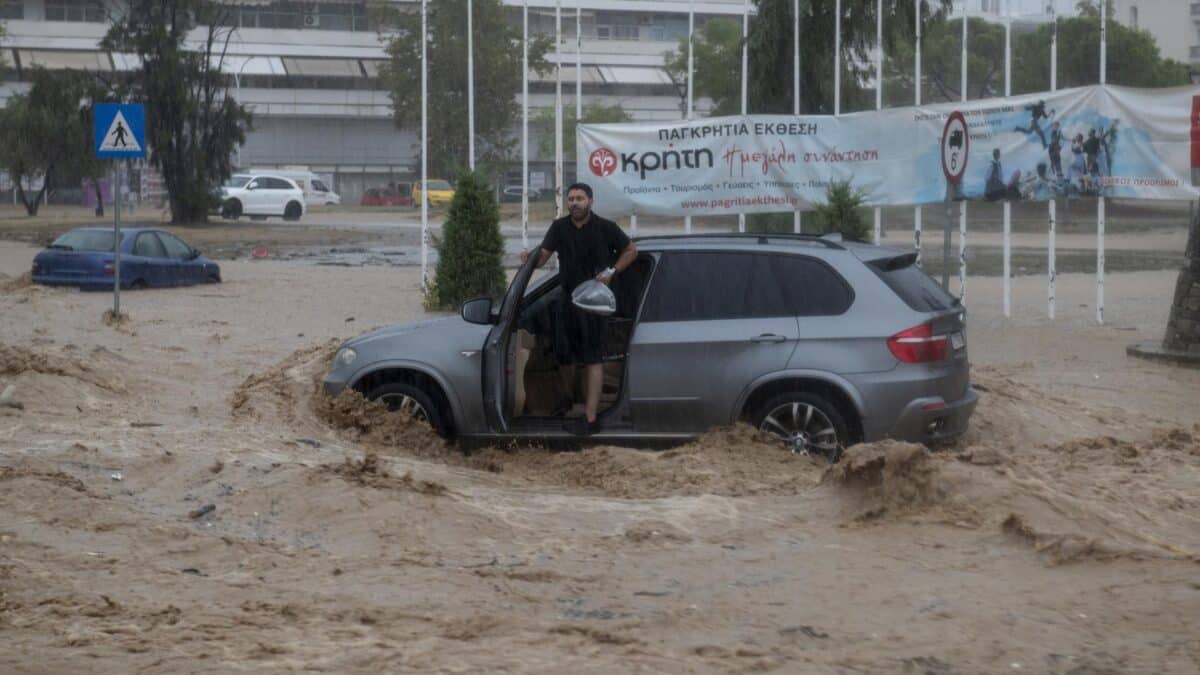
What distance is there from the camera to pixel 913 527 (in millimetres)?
7109

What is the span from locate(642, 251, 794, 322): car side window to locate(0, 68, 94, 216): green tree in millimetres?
45941

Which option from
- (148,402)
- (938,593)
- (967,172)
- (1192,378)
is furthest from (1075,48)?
(938,593)

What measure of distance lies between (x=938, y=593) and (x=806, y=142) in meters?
12.0

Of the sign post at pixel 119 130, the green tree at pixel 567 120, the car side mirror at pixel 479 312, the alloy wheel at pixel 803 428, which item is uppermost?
the green tree at pixel 567 120

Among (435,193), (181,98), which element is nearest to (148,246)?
(181,98)

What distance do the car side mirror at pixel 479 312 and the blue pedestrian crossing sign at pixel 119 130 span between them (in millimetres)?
10018

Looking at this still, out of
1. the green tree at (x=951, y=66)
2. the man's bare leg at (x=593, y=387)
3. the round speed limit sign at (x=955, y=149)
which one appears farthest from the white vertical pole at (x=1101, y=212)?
the green tree at (x=951, y=66)

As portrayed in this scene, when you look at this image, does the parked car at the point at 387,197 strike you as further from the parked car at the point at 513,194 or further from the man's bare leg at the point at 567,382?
the man's bare leg at the point at 567,382

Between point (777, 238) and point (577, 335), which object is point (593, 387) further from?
point (777, 238)

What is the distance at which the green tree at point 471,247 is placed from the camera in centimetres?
1909

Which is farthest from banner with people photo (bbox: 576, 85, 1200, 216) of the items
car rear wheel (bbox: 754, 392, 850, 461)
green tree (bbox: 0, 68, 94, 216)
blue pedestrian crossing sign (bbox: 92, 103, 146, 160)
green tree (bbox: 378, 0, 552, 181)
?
green tree (bbox: 0, 68, 94, 216)

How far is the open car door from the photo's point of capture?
9297 mm

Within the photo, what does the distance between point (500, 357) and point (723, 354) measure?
141 cm

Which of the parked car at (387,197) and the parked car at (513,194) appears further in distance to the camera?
the parked car at (387,197)
